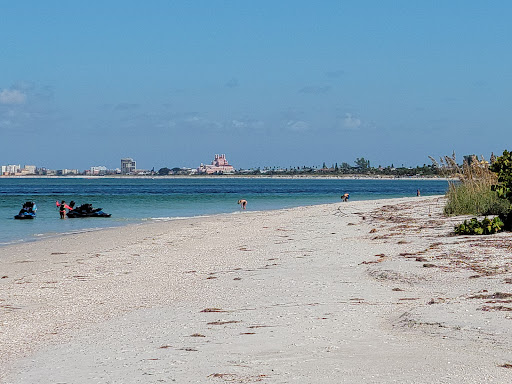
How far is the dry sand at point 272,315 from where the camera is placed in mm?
5320

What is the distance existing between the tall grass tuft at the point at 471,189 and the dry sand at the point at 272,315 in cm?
353

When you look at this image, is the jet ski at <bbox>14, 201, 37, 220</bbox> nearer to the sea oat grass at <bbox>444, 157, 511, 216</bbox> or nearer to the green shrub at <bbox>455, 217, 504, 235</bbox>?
the sea oat grass at <bbox>444, 157, 511, 216</bbox>

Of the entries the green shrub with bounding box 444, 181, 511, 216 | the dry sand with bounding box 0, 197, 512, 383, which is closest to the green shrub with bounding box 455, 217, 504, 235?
the dry sand with bounding box 0, 197, 512, 383

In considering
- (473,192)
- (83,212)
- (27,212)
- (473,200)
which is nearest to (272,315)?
(473,200)

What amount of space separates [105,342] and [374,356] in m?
2.60

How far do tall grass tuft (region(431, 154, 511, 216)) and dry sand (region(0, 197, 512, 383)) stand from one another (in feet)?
11.6

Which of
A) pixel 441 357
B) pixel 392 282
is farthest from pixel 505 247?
pixel 441 357

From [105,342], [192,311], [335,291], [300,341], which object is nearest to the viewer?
[300,341]

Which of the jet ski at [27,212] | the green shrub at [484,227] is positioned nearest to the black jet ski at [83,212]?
the jet ski at [27,212]

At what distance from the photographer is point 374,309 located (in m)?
7.47

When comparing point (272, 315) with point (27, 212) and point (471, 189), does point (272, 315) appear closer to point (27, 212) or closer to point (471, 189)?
point (471, 189)

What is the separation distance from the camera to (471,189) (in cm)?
1881

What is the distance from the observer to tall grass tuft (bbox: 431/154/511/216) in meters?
17.6

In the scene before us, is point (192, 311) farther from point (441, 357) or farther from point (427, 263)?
point (427, 263)
